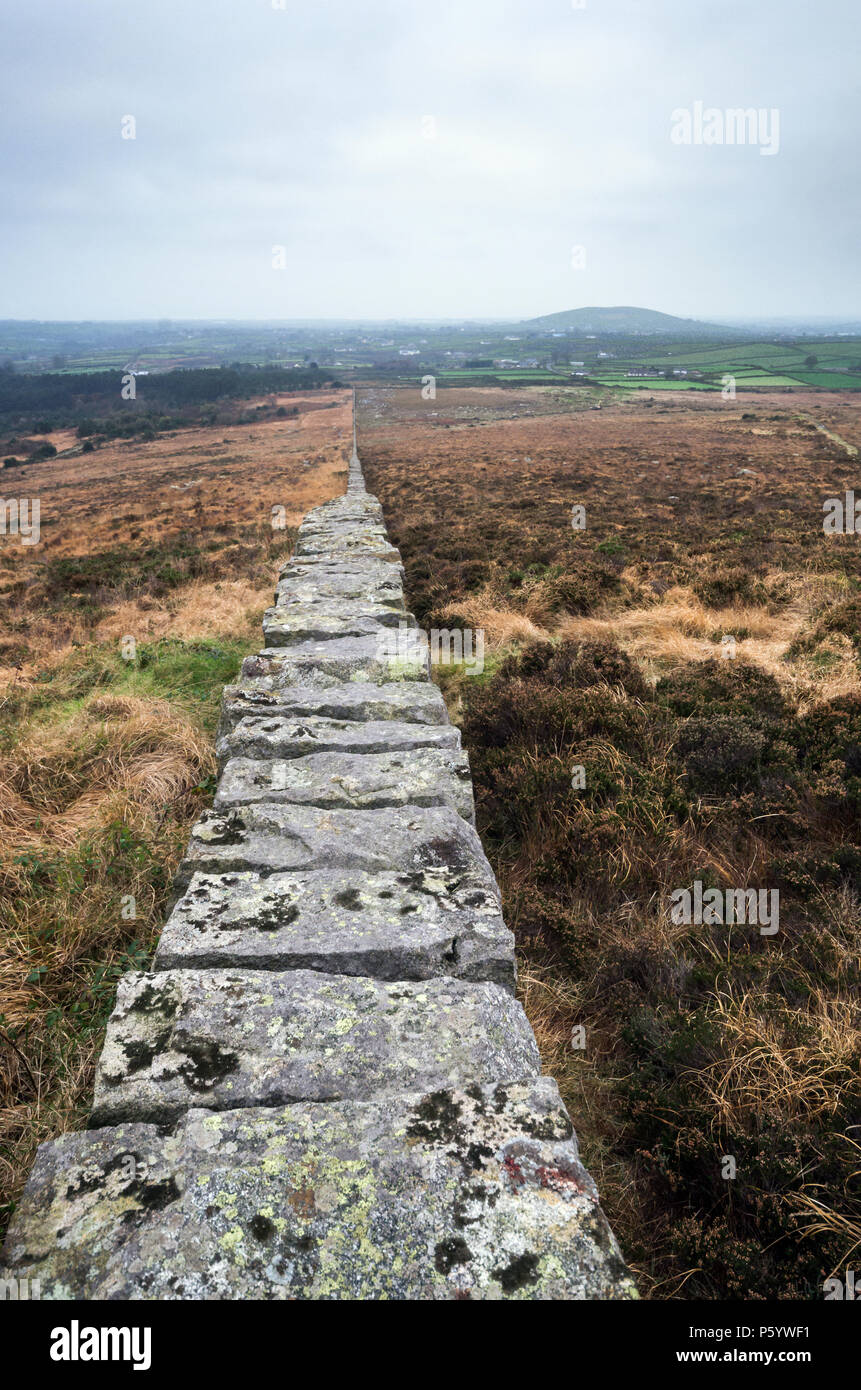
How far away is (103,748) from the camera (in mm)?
5559

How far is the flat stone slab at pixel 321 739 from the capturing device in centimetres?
428

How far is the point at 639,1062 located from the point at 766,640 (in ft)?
21.3

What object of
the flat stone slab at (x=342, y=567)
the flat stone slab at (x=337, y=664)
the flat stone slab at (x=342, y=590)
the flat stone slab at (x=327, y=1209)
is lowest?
the flat stone slab at (x=327, y=1209)

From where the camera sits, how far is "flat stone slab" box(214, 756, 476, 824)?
3.75 metres

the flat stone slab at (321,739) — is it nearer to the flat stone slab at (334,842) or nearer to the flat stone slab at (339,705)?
the flat stone slab at (339,705)

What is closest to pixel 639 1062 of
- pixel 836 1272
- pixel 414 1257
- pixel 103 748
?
pixel 836 1272

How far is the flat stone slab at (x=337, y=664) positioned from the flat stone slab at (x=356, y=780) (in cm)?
125

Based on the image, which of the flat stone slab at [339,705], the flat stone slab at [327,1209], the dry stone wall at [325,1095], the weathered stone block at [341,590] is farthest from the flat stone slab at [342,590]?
the flat stone slab at [327,1209]

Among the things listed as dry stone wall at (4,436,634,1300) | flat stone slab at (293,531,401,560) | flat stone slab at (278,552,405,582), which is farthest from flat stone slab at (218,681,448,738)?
flat stone slab at (293,531,401,560)

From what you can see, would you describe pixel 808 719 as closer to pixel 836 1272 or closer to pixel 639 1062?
pixel 639 1062

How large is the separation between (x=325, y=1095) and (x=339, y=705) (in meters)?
2.90

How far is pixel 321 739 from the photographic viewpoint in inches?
172

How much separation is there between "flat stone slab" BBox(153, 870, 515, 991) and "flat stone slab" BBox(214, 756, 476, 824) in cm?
63

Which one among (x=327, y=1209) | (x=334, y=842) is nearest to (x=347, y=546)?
(x=334, y=842)
